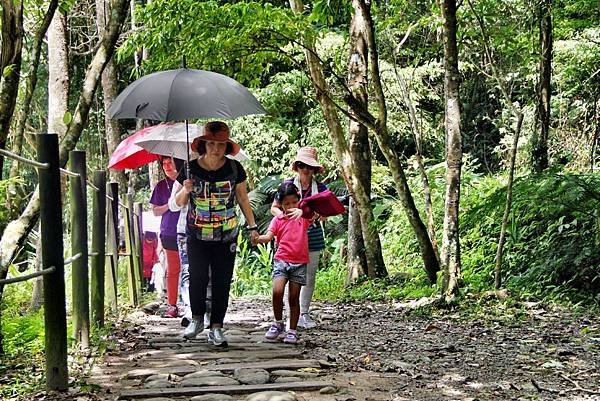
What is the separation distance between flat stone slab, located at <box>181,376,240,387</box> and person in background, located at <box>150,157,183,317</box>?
3.15m

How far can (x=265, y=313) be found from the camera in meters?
9.20

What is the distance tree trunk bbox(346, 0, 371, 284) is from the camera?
1165cm

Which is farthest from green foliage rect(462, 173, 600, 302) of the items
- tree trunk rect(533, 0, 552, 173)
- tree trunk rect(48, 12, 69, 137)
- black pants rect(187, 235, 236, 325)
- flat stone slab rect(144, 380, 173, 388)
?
tree trunk rect(48, 12, 69, 137)

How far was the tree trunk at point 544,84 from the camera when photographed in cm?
1052

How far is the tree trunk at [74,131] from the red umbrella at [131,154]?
6.14 feet

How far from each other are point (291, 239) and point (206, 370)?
5.61ft

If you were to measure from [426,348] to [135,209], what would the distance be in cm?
685

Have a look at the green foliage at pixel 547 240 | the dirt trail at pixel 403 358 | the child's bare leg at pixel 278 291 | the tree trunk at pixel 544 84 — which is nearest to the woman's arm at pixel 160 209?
the dirt trail at pixel 403 358

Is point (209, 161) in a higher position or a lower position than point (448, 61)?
lower

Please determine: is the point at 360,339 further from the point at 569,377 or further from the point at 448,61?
the point at 448,61

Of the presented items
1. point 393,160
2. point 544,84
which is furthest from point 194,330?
point 544,84

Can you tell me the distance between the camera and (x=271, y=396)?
4102 millimetres

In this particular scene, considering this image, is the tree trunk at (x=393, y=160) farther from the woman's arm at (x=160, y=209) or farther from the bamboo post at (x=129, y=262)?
the bamboo post at (x=129, y=262)

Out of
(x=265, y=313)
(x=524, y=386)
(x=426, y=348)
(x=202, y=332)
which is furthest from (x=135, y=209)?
(x=524, y=386)
